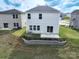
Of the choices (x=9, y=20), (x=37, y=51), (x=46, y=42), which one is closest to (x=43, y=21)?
(x=46, y=42)

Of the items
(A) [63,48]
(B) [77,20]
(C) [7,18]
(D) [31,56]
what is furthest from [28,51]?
(B) [77,20]

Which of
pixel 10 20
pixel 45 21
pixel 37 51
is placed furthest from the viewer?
pixel 10 20

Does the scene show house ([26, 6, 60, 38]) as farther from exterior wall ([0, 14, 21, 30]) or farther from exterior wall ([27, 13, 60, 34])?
exterior wall ([0, 14, 21, 30])

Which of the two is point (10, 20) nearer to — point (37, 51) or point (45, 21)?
point (45, 21)

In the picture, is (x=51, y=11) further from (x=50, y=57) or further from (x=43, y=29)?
(x=50, y=57)

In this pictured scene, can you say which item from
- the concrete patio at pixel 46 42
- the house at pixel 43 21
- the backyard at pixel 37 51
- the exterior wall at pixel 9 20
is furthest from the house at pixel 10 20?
the concrete patio at pixel 46 42

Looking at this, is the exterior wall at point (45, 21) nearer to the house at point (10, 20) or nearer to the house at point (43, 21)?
the house at point (43, 21)
